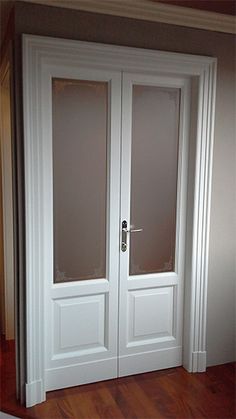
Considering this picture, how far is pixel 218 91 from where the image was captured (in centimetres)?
262

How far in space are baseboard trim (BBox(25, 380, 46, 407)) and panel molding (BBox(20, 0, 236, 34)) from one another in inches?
87.2

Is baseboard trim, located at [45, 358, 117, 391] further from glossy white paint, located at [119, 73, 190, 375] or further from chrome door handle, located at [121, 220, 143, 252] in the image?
chrome door handle, located at [121, 220, 143, 252]

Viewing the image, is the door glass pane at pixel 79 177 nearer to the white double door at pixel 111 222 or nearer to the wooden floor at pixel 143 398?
the white double door at pixel 111 222

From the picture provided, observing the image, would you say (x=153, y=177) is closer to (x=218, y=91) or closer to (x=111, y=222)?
(x=111, y=222)

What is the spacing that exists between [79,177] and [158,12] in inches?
43.5

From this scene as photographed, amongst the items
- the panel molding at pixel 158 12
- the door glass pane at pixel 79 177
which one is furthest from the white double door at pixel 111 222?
the panel molding at pixel 158 12

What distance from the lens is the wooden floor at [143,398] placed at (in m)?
2.30

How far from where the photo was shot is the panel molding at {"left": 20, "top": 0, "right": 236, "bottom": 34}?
223 centimetres

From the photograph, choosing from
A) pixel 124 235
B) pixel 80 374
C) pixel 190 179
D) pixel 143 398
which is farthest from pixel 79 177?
pixel 143 398

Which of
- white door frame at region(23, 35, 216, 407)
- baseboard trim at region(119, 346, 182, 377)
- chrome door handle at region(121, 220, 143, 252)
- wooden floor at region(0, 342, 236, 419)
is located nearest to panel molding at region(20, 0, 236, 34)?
white door frame at region(23, 35, 216, 407)

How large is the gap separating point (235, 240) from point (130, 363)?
115cm

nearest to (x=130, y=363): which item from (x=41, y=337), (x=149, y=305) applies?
(x=149, y=305)

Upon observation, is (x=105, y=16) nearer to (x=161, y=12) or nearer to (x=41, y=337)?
(x=161, y=12)

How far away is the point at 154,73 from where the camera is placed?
251cm
